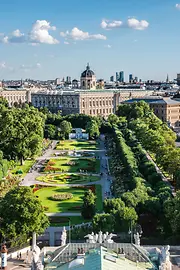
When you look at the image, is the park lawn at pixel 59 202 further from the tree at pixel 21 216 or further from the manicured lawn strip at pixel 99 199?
the tree at pixel 21 216

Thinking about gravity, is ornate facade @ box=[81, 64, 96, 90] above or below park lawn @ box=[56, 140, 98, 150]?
above

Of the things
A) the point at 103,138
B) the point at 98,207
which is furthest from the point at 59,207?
the point at 103,138

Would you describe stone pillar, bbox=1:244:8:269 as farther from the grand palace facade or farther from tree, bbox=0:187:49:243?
the grand palace facade

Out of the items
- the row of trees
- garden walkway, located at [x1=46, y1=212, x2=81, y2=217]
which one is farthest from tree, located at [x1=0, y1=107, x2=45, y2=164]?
garden walkway, located at [x1=46, y1=212, x2=81, y2=217]

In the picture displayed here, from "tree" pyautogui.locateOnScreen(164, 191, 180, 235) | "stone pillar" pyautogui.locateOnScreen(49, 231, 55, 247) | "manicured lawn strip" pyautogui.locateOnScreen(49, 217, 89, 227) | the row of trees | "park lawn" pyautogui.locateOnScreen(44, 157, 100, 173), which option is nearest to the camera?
"tree" pyautogui.locateOnScreen(164, 191, 180, 235)

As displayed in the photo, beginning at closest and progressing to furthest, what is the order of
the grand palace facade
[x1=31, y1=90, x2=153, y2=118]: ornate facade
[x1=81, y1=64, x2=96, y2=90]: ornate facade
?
[x1=31, y1=90, x2=153, y2=118]: ornate facade, the grand palace facade, [x1=81, y1=64, x2=96, y2=90]: ornate facade

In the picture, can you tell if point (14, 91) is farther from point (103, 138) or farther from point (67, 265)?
point (67, 265)
